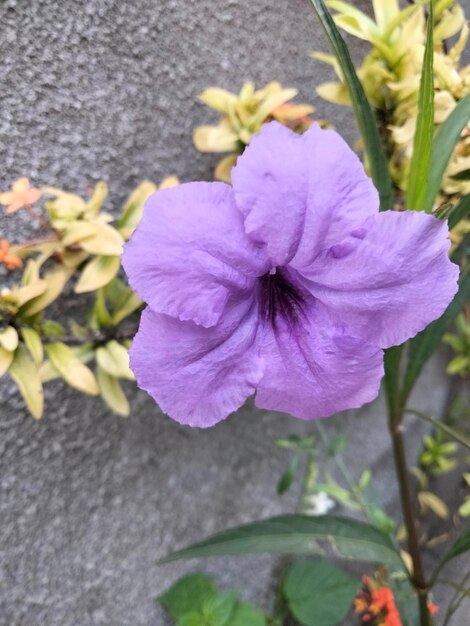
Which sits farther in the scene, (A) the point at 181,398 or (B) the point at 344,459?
(B) the point at 344,459

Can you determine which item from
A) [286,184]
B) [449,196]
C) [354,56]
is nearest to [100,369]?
[286,184]

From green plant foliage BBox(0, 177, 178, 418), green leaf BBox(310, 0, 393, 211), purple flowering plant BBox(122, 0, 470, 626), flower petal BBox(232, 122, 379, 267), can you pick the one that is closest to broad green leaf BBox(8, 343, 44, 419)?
green plant foliage BBox(0, 177, 178, 418)

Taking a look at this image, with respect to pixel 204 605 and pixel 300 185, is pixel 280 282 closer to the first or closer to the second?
pixel 300 185

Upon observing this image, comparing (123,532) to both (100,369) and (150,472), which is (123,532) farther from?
(100,369)

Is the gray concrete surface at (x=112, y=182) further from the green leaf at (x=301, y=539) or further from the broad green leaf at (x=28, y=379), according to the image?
the green leaf at (x=301, y=539)

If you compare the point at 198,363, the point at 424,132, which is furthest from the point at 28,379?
the point at 424,132
